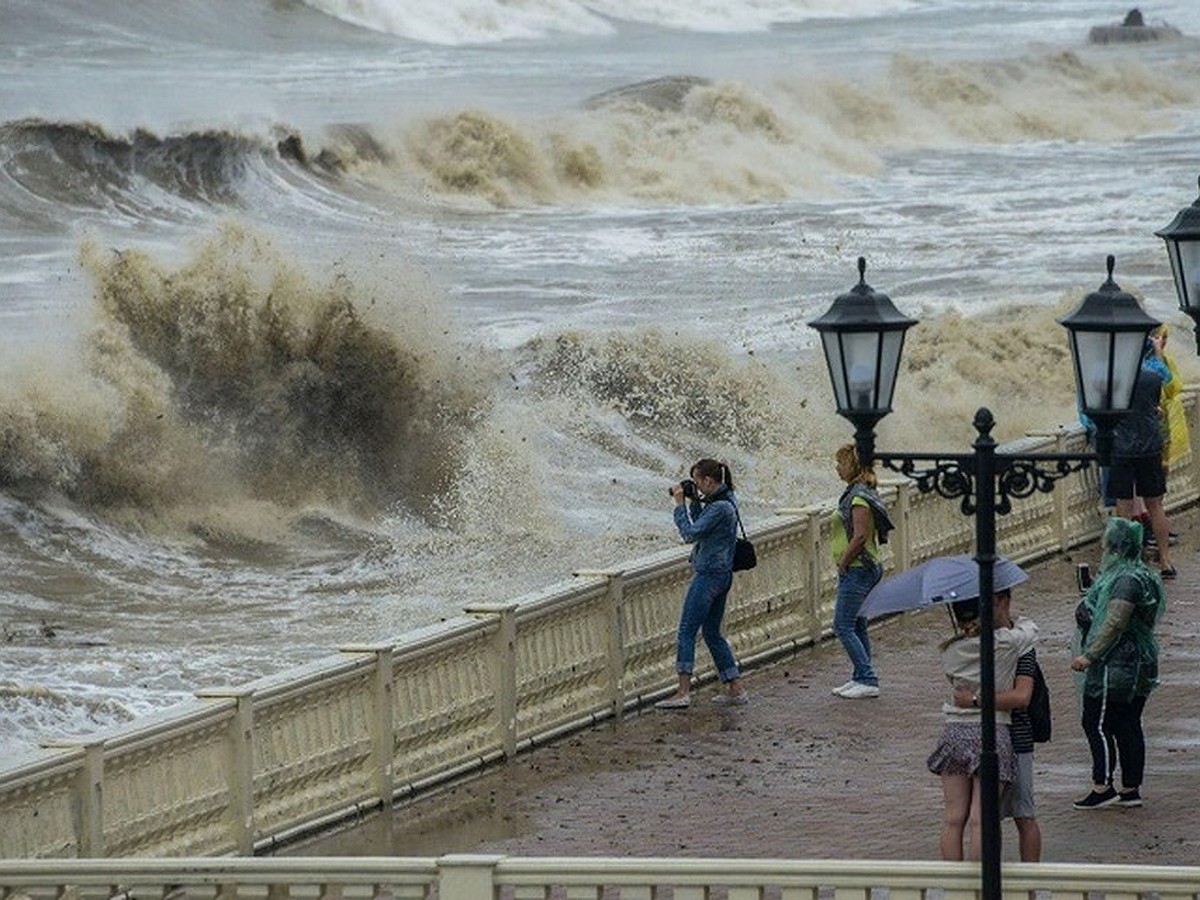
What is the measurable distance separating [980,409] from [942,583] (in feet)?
3.57

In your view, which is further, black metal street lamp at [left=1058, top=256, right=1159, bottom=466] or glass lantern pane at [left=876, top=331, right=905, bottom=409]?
glass lantern pane at [left=876, top=331, right=905, bottom=409]

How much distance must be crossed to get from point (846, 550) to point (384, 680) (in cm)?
288

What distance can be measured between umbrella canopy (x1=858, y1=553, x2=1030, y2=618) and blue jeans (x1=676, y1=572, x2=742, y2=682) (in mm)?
3952

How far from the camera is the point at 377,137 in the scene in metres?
61.2

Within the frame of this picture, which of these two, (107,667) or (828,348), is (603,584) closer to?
(828,348)

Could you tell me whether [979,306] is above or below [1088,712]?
above

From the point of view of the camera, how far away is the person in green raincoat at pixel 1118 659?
11141 mm

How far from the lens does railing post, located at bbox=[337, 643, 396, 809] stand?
41.8 ft

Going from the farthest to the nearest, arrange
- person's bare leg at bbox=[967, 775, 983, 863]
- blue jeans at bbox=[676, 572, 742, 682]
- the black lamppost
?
blue jeans at bbox=[676, 572, 742, 682], person's bare leg at bbox=[967, 775, 983, 863], the black lamppost

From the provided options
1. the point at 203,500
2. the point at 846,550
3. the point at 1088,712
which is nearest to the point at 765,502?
the point at 203,500

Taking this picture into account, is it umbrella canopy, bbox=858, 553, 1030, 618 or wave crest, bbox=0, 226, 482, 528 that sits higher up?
wave crest, bbox=0, 226, 482, 528

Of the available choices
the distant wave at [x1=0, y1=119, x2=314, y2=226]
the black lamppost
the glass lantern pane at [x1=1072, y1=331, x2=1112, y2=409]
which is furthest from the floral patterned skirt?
the distant wave at [x1=0, y1=119, x2=314, y2=226]

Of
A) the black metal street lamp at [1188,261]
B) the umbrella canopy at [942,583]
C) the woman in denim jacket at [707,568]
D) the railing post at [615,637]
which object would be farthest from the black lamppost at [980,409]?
the railing post at [615,637]

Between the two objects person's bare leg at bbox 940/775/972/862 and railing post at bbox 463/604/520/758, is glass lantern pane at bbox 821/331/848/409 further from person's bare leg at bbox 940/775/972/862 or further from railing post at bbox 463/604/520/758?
railing post at bbox 463/604/520/758
